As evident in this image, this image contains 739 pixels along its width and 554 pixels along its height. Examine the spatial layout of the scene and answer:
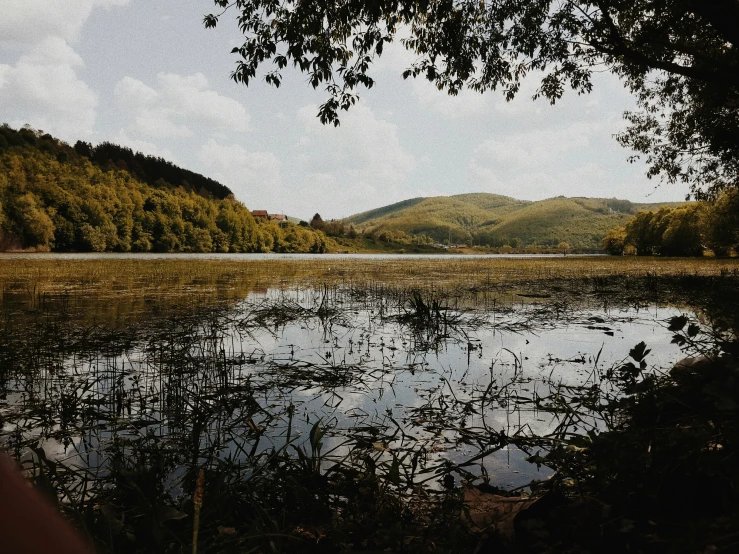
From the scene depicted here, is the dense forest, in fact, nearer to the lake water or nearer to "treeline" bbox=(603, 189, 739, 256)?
the lake water

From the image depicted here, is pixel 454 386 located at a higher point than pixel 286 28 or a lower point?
lower

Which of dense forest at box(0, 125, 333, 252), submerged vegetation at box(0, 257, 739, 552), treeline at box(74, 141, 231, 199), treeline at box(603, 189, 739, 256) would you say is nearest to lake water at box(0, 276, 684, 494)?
submerged vegetation at box(0, 257, 739, 552)

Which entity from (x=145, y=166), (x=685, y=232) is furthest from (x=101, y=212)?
(x=685, y=232)

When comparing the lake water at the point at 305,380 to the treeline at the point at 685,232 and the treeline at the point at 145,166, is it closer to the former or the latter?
the treeline at the point at 685,232

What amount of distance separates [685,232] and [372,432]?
75321mm

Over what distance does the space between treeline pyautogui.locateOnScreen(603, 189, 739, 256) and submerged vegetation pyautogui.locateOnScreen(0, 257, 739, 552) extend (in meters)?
25.5

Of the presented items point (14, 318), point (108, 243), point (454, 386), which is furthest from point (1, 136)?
point (454, 386)

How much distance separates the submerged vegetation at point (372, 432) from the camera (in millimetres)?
2607

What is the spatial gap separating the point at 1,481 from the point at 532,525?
8.97ft

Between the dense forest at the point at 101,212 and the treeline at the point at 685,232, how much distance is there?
78.6m

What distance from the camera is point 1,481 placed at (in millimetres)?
414

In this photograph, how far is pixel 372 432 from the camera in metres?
4.39

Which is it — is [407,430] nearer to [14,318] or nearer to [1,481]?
[1,481]

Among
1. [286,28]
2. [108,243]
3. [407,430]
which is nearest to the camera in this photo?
[407,430]
